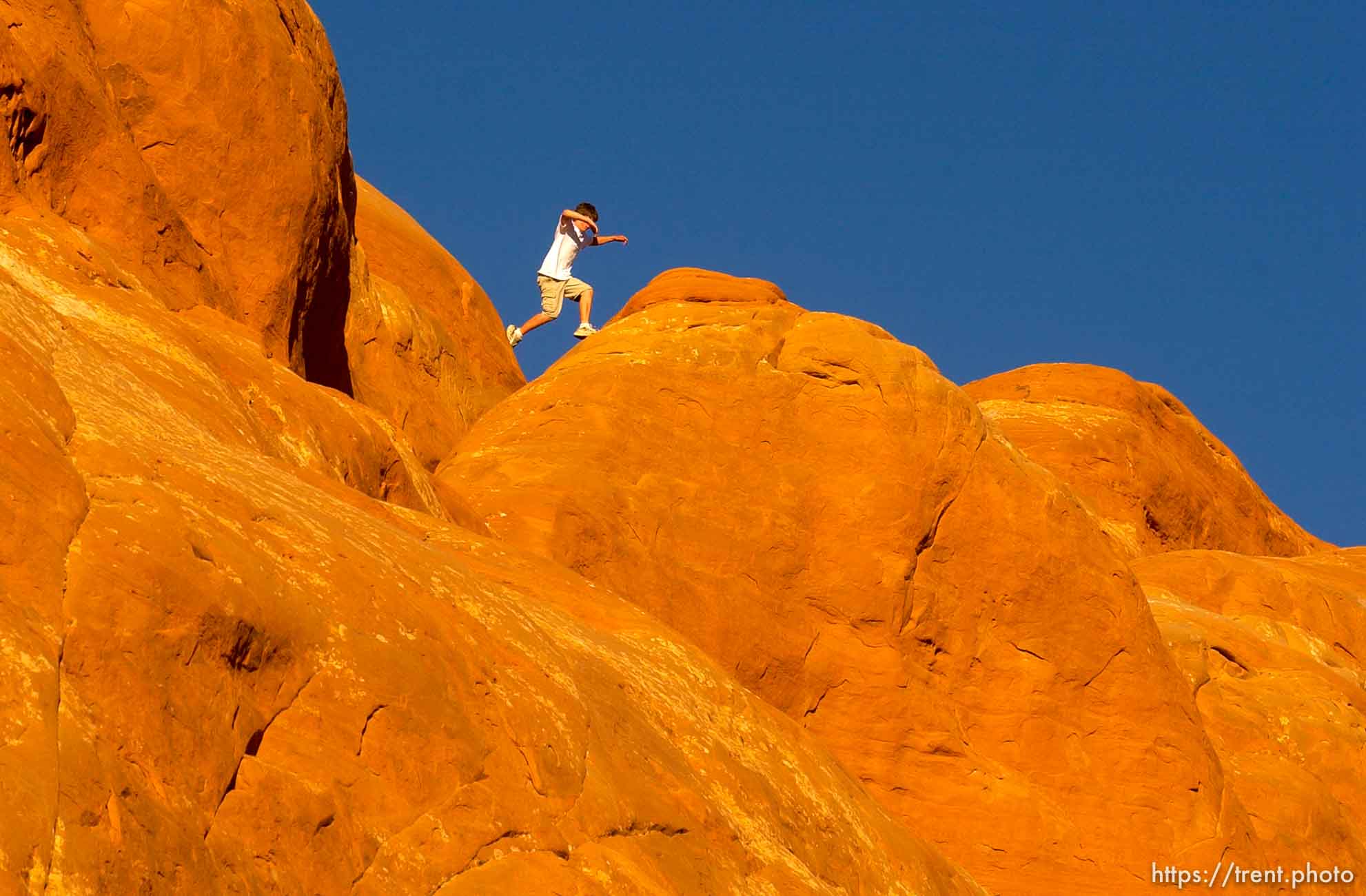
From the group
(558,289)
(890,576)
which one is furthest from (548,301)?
(890,576)

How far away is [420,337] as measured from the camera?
26.4 metres

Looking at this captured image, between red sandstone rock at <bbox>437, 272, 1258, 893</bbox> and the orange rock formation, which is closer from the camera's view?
the orange rock formation

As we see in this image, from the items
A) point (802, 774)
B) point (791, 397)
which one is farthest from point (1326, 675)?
point (802, 774)

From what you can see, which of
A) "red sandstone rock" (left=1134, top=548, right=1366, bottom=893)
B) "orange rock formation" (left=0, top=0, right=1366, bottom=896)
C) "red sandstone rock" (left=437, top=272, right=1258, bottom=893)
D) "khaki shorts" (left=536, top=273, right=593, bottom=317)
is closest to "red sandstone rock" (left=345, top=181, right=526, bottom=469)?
"orange rock formation" (left=0, top=0, right=1366, bottom=896)

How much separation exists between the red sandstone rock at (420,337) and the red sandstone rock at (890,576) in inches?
200

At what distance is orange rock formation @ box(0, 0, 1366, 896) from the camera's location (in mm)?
7117

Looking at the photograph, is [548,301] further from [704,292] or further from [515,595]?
[515,595]

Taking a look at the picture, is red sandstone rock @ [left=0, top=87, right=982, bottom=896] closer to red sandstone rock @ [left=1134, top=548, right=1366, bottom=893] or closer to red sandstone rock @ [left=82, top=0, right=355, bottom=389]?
red sandstone rock @ [left=82, top=0, right=355, bottom=389]

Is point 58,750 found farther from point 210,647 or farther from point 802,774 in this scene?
point 802,774

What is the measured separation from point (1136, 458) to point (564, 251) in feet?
36.3

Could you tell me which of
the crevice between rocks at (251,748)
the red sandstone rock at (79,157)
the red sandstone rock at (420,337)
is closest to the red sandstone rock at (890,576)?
the red sandstone rock at (79,157)

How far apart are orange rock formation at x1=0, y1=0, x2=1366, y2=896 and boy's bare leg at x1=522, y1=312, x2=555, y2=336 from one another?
2.02 m

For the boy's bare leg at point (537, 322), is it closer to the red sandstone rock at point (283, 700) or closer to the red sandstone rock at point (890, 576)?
the red sandstone rock at point (890, 576)

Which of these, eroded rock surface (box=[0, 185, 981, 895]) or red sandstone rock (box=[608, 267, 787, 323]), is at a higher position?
red sandstone rock (box=[608, 267, 787, 323])
